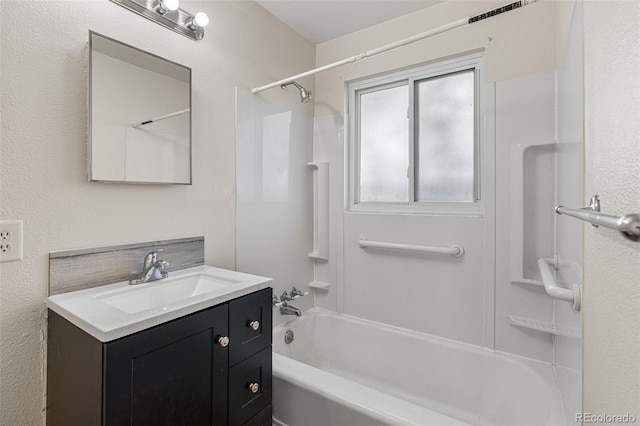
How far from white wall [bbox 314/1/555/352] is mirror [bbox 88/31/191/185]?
44.3 inches

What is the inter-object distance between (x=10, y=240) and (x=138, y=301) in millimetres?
439

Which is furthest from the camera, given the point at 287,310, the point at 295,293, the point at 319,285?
the point at 319,285

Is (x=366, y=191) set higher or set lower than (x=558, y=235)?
higher

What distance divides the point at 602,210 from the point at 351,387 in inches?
41.4

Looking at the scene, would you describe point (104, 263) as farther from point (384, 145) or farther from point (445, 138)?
point (445, 138)

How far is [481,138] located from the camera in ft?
5.80

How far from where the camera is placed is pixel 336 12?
6.40 ft

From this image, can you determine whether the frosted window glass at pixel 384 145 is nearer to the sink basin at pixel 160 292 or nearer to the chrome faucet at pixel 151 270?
the sink basin at pixel 160 292

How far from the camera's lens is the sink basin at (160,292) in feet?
3.70

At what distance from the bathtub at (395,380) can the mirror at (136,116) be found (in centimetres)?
109

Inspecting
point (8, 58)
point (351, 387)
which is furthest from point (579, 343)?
point (8, 58)

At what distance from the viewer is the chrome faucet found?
124cm

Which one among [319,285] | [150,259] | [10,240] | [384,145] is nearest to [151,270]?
[150,259]

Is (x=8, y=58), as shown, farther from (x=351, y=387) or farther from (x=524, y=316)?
(x=524, y=316)
